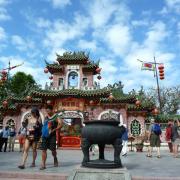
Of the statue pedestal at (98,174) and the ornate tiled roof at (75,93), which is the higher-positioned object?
the ornate tiled roof at (75,93)

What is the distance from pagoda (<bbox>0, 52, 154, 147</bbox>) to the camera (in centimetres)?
2202

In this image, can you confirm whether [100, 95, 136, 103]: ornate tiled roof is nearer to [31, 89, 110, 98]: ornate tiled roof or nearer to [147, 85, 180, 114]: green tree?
[31, 89, 110, 98]: ornate tiled roof

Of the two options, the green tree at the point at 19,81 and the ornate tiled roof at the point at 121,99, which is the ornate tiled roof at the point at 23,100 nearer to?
the ornate tiled roof at the point at 121,99

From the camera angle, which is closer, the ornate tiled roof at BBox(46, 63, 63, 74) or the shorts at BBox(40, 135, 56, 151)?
the shorts at BBox(40, 135, 56, 151)

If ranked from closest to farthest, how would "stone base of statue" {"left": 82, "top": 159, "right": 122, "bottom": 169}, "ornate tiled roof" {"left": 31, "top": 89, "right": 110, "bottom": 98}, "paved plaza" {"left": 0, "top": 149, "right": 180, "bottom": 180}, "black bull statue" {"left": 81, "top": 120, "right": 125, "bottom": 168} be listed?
"stone base of statue" {"left": 82, "top": 159, "right": 122, "bottom": 169}, "black bull statue" {"left": 81, "top": 120, "right": 125, "bottom": 168}, "paved plaza" {"left": 0, "top": 149, "right": 180, "bottom": 180}, "ornate tiled roof" {"left": 31, "top": 89, "right": 110, "bottom": 98}

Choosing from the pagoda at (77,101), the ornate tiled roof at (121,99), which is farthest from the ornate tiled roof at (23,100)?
the ornate tiled roof at (121,99)

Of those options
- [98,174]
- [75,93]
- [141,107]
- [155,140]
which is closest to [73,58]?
[75,93]

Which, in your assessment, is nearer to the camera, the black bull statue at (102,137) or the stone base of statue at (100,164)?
the stone base of statue at (100,164)

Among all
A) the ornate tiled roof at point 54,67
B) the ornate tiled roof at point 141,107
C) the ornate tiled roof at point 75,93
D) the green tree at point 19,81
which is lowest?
the ornate tiled roof at point 141,107

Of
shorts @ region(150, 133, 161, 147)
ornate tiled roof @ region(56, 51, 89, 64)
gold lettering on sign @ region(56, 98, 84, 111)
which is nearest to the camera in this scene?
shorts @ region(150, 133, 161, 147)

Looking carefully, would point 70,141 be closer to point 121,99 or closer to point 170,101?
point 121,99

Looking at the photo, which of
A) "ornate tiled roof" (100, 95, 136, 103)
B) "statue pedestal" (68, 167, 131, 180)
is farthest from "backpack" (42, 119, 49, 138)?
"ornate tiled roof" (100, 95, 136, 103)

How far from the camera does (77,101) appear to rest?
2252 cm

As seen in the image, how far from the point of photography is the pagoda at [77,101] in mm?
22016
